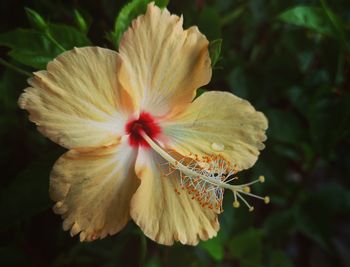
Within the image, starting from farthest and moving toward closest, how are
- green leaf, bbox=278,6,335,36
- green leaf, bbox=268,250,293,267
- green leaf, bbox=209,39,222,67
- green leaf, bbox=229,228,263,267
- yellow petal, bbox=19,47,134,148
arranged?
green leaf, bbox=268,250,293,267, green leaf, bbox=229,228,263,267, green leaf, bbox=278,6,335,36, green leaf, bbox=209,39,222,67, yellow petal, bbox=19,47,134,148

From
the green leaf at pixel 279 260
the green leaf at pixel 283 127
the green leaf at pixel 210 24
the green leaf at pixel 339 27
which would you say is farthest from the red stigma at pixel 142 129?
the green leaf at pixel 279 260

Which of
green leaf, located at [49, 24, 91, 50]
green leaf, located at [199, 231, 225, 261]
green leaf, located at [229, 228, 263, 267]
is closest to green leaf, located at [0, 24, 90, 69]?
green leaf, located at [49, 24, 91, 50]

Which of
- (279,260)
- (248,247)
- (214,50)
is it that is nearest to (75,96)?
(214,50)

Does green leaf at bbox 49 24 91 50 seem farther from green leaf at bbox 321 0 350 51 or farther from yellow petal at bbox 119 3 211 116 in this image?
green leaf at bbox 321 0 350 51

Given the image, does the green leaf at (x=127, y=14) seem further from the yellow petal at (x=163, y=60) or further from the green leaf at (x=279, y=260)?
the green leaf at (x=279, y=260)

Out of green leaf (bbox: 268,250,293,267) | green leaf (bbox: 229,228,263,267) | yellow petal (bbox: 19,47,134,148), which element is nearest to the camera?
yellow petal (bbox: 19,47,134,148)

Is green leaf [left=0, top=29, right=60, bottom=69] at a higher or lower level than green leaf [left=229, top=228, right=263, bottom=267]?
higher

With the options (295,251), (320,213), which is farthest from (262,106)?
(295,251)

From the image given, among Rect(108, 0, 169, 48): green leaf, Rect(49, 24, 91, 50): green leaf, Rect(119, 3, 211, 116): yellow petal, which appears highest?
Rect(49, 24, 91, 50): green leaf

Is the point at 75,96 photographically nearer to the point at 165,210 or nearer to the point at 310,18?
the point at 165,210
